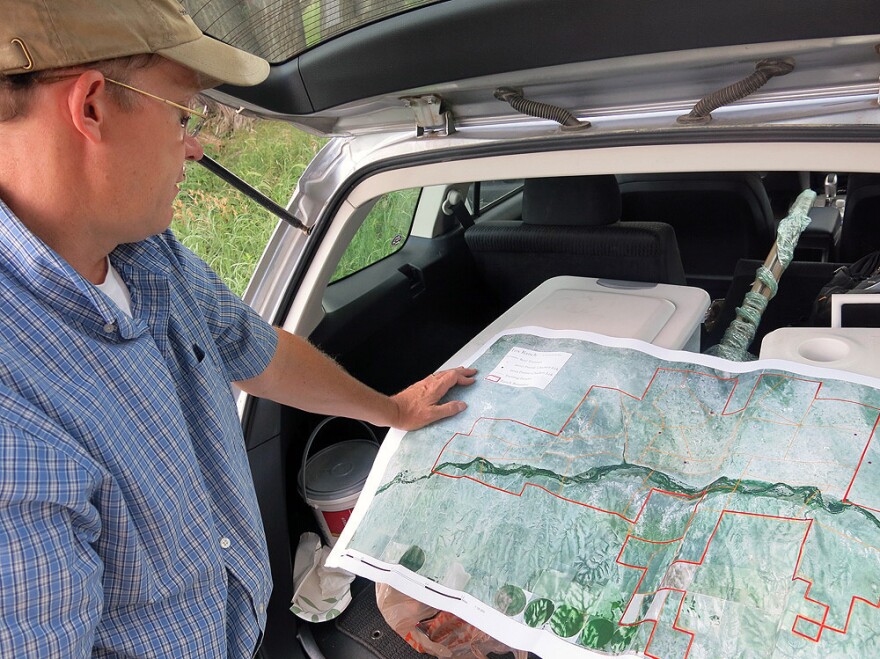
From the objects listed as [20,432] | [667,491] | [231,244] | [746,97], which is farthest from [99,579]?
[231,244]

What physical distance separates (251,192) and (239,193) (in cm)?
218

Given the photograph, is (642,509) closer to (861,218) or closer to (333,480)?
(333,480)

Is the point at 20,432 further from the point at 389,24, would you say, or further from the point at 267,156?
the point at 267,156

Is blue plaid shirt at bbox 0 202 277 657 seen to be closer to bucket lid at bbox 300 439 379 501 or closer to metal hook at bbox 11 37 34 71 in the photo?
metal hook at bbox 11 37 34 71

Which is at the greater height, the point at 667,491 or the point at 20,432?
the point at 20,432

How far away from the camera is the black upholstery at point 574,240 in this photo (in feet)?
4.92

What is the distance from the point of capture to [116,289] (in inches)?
33.2

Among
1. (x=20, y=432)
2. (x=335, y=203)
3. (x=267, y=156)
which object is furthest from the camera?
(x=267, y=156)

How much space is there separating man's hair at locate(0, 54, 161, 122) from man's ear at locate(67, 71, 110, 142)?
1 cm

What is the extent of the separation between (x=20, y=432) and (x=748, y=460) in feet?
2.63

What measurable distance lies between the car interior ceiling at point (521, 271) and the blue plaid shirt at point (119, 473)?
0.46 meters

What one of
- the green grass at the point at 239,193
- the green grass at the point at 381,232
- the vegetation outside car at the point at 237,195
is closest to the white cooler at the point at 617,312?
the green grass at the point at 381,232

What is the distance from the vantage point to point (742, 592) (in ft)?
2.34

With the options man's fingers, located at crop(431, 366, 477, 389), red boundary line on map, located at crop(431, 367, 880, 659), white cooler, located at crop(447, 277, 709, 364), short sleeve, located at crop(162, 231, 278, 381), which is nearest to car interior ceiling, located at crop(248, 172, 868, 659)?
white cooler, located at crop(447, 277, 709, 364)
